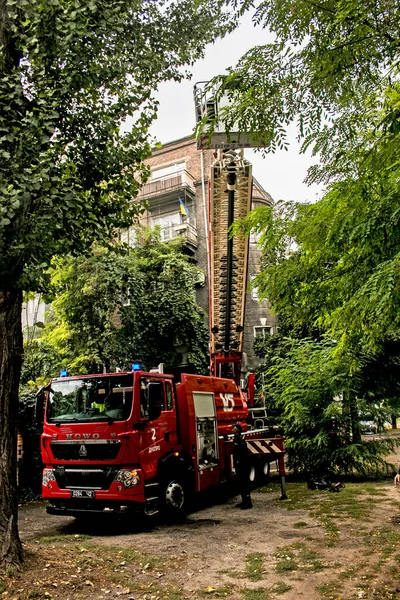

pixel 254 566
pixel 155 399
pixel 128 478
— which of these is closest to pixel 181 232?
pixel 155 399

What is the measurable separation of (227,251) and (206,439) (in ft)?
16.4

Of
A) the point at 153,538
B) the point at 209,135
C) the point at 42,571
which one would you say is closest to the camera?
the point at 209,135

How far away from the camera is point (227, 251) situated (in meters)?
13.4

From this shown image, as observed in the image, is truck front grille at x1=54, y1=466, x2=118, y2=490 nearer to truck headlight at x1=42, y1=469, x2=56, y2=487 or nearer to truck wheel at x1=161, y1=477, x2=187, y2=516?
truck headlight at x1=42, y1=469, x2=56, y2=487

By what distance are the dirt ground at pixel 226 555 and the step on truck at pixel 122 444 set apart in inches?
23.2

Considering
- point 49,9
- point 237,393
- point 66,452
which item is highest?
point 49,9

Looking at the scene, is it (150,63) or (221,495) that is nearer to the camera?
(150,63)

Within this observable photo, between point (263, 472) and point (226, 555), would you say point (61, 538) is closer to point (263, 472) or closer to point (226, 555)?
point (226, 555)

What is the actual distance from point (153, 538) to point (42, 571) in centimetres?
270

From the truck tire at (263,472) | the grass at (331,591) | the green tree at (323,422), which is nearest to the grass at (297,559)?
the grass at (331,591)

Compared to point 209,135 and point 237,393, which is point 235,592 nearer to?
point 209,135

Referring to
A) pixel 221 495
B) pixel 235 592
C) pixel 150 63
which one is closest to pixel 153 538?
pixel 235 592

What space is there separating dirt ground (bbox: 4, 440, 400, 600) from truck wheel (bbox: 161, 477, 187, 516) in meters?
0.27

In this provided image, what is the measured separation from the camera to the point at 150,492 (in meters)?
8.72
